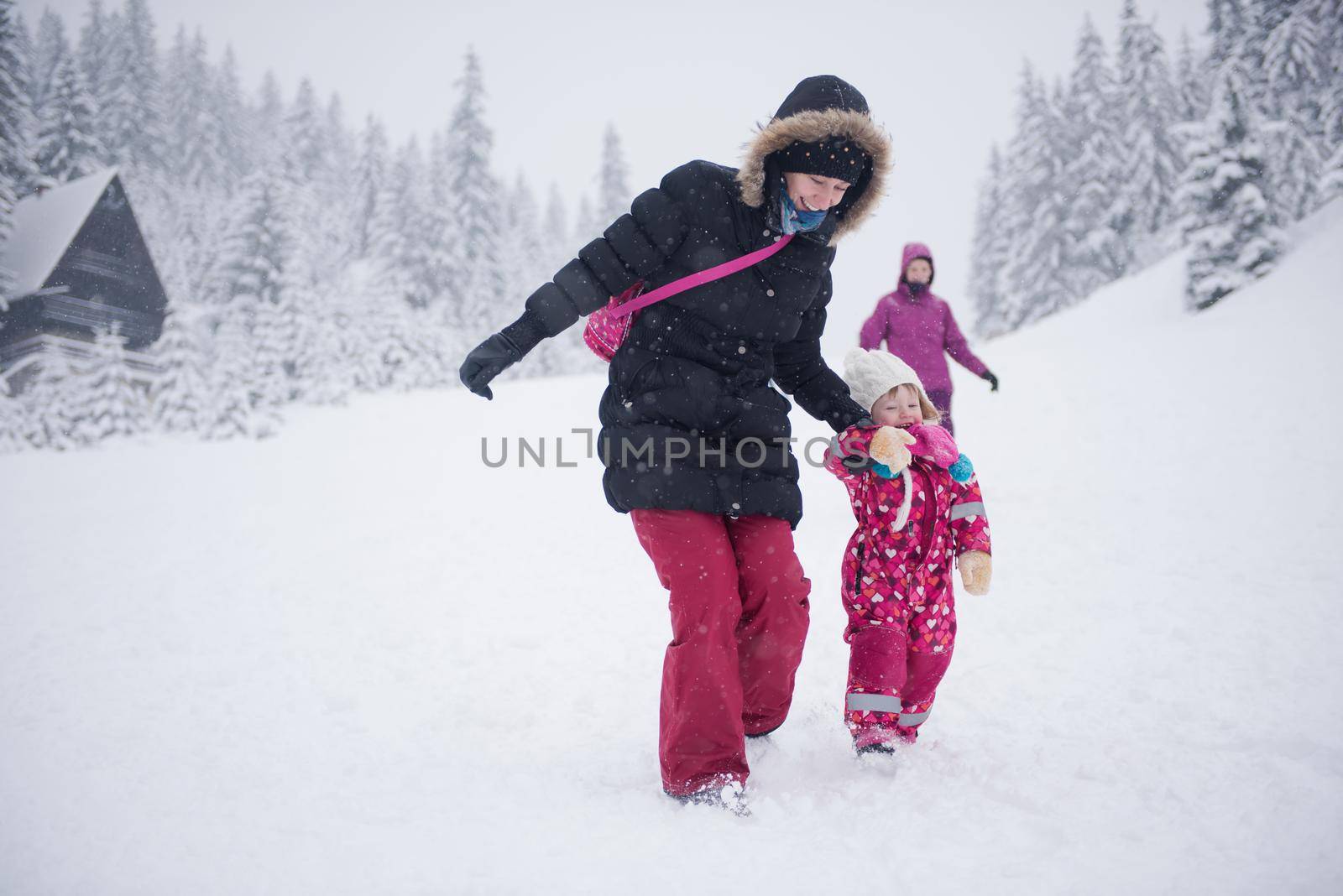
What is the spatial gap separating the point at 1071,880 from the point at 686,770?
1.19m

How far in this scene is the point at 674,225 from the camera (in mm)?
2566

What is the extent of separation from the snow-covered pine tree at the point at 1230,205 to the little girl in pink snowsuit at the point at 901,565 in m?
19.2

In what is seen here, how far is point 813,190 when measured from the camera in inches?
98.7

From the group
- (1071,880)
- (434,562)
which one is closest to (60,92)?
(434,562)

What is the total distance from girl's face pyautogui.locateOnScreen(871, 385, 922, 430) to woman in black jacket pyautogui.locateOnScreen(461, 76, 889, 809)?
0.62 m

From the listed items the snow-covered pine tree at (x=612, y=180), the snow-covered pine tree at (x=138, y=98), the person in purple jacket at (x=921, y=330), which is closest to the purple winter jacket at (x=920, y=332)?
the person in purple jacket at (x=921, y=330)

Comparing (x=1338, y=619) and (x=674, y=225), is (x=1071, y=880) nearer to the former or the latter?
(x=674, y=225)

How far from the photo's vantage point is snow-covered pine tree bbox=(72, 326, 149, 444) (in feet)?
48.4

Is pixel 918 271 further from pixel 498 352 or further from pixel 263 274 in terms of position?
pixel 263 274

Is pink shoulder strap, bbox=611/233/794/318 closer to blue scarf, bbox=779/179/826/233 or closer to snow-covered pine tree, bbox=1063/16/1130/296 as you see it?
blue scarf, bbox=779/179/826/233

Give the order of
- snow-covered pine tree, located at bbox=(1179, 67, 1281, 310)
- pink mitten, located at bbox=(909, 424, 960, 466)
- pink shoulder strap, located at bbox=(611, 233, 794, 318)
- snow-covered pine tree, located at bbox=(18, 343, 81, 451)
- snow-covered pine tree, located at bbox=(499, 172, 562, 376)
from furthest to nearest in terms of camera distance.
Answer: snow-covered pine tree, located at bbox=(499, 172, 562, 376)
snow-covered pine tree, located at bbox=(1179, 67, 1281, 310)
snow-covered pine tree, located at bbox=(18, 343, 81, 451)
pink mitten, located at bbox=(909, 424, 960, 466)
pink shoulder strap, located at bbox=(611, 233, 794, 318)

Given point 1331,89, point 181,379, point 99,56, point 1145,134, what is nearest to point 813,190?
point 181,379

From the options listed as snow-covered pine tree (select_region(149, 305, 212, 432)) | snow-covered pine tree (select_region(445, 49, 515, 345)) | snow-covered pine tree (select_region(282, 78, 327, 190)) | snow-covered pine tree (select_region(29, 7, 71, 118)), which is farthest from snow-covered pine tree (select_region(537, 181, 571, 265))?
snow-covered pine tree (select_region(149, 305, 212, 432))

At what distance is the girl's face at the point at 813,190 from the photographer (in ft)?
8.24
